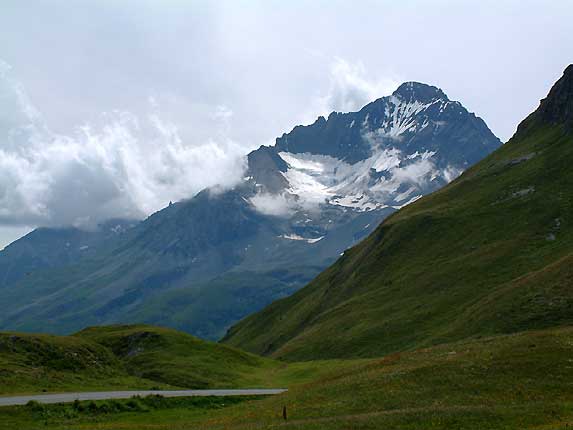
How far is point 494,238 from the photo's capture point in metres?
129

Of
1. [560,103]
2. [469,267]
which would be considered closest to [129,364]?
[469,267]

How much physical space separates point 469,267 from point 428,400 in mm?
82138

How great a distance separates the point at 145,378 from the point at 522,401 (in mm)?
51128

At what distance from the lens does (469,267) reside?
118 metres

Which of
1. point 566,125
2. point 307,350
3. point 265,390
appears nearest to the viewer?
point 265,390

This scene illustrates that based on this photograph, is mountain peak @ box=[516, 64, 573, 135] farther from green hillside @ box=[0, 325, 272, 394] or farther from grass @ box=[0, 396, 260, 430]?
grass @ box=[0, 396, 260, 430]

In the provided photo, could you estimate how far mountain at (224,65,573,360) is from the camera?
82.6 metres

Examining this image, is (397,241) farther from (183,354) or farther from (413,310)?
(183,354)

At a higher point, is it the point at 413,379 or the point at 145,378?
the point at 145,378

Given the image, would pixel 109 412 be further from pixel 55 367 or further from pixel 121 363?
pixel 121 363

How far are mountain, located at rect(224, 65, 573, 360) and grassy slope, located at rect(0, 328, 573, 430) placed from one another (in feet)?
84.4

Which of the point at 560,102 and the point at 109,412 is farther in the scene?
the point at 560,102

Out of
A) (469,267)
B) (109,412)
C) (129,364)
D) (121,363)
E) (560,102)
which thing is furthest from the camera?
(560,102)

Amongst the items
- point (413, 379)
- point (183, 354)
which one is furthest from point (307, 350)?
point (413, 379)
